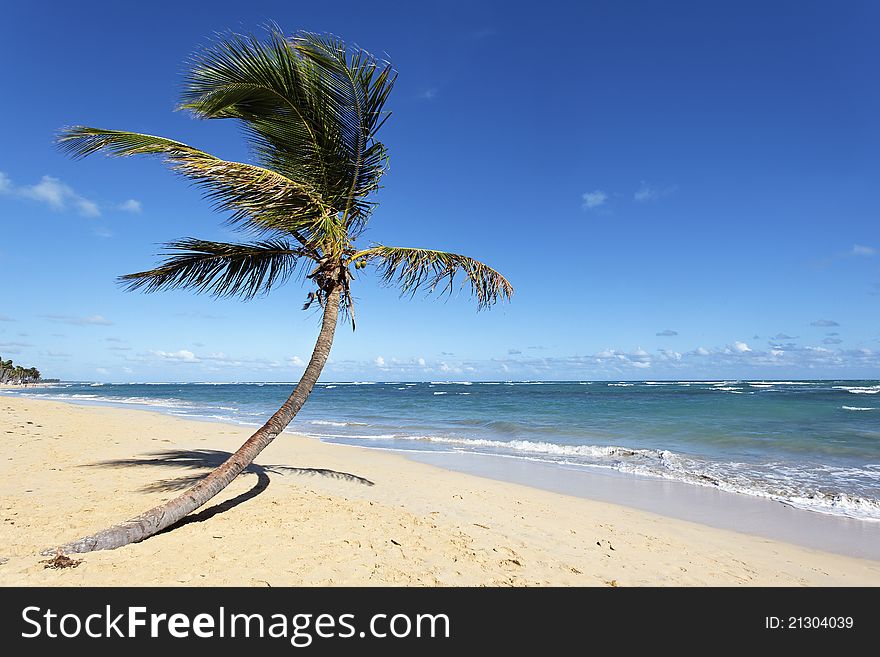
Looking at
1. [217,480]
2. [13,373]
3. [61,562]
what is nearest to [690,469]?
[217,480]

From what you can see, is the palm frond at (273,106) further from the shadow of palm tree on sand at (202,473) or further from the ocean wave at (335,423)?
the ocean wave at (335,423)

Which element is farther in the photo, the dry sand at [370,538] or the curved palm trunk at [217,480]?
the curved palm trunk at [217,480]

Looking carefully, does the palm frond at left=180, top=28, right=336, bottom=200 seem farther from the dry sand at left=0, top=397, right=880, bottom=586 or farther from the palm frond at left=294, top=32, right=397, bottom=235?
the dry sand at left=0, top=397, right=880, bottom=586

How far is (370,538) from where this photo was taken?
5004mm

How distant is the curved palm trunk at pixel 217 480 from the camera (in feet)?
13.7

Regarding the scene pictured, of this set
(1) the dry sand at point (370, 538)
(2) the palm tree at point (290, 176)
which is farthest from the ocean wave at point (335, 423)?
(2) the palm tree at point (290, 176)

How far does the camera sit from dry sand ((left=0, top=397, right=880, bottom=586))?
3.99m

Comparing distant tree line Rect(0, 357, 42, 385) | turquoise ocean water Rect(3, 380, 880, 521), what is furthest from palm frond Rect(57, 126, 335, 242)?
distant tree line Rect(0, 357, 42, 385)

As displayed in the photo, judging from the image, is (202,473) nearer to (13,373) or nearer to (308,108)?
(308,108)

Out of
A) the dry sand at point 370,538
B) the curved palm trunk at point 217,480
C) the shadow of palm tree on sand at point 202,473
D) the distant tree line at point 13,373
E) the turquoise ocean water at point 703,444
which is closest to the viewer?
the dry sand at point 370,538

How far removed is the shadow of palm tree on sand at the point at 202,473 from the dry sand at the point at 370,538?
2.9 inches

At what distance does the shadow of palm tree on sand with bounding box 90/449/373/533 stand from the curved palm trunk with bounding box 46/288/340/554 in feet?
1.83

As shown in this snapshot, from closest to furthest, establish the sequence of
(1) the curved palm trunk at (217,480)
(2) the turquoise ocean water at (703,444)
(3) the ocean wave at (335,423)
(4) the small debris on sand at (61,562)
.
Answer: (4) the small debris on sand at (61,562), (1) the curved palm trunk at (217,480), (2) the turquoise ocean water at (703,444), (3) the ocean wave at (335,423)
